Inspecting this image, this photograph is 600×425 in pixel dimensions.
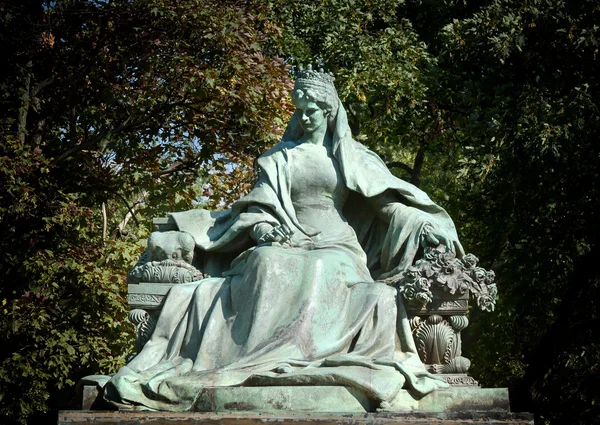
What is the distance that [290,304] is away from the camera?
9.05 meters

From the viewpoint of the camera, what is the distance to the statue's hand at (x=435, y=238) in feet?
30.8

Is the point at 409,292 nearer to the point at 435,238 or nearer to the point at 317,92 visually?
the point at 435,238

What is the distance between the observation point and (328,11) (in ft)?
66.2

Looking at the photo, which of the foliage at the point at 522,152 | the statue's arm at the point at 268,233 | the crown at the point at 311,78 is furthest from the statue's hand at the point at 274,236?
the foliage at the point at 522,152

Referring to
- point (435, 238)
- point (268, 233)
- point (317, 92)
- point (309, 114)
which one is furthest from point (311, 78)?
point (435, 238)

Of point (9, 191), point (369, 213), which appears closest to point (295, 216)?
point (369, 213)

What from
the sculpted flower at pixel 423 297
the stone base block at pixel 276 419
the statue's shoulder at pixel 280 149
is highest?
the statue's shoulder at pixel 280 149

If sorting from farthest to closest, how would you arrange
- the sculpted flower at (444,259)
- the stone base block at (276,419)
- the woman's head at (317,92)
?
1. the woman's head at (317,92)
2. the sculpted flower at (444,259)
3. the stone base block at (276,419)

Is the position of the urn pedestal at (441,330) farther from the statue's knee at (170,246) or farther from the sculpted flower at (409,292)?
the statue's knee at (170,246)

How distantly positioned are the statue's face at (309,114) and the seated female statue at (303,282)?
1cm

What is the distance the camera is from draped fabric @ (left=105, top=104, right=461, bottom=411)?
8.48 metres

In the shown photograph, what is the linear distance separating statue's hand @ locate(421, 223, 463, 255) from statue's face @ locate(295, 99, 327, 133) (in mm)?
1354

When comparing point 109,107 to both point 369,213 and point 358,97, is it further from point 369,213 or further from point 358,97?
point 369,213

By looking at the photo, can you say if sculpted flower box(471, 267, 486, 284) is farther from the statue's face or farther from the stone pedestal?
the statue's face
